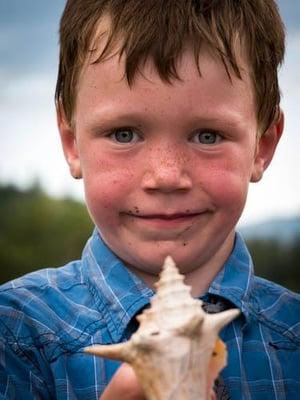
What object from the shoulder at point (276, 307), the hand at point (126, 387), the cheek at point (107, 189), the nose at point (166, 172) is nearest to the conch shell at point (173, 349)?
the hand at point (126, 387)

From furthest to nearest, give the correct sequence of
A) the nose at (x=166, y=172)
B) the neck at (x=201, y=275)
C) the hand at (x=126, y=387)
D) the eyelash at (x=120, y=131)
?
1. the neck at (x=201, y=275)
2. the eyelash at (x=120, y=131)
3. the nose at (x=166, y=172)
4. the hand at (x=126, y=387)

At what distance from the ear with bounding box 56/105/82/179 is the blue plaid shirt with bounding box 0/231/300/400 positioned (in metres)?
0.27

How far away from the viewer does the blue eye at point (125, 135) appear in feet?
8.57

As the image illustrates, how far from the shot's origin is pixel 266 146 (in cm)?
315

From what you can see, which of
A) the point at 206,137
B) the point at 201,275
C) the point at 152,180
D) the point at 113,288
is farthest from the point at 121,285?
the point at 206,137

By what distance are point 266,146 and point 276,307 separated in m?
0.61

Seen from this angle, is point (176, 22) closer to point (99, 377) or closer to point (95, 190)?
point (95, 190)

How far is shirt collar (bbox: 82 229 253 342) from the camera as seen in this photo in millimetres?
2783

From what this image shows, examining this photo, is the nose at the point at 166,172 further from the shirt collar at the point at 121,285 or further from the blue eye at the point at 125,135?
the shirt collar at the point at 121,285

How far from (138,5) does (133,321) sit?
1054 millimetres

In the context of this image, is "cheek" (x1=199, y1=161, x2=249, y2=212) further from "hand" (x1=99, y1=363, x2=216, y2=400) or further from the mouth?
"hand" (x1=99, y1=363, x2=216, y2=400)

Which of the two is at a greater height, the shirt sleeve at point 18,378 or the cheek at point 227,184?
the cheek at point 227,184

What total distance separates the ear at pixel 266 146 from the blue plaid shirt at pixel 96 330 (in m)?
0.33

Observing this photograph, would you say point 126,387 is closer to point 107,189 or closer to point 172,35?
point 107,189
